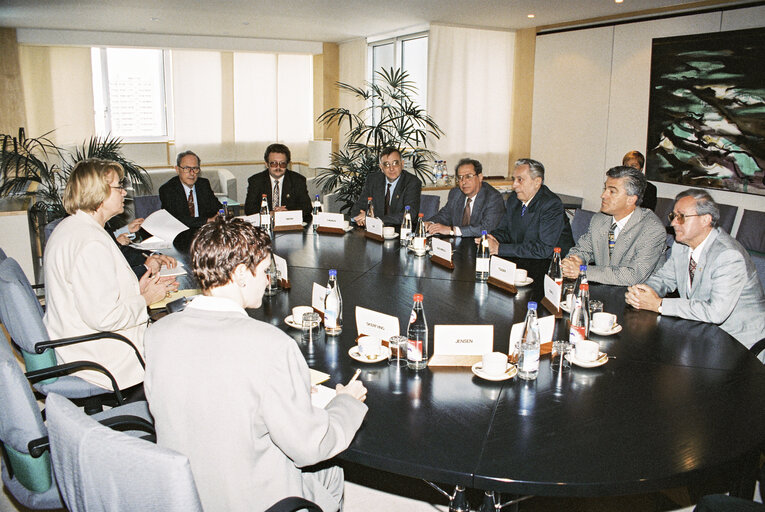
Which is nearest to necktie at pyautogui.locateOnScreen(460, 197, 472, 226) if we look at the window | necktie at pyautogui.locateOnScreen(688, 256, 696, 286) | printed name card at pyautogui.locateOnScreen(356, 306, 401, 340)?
necktie at pyautogui.locateOnScreen(688, 256, 696, 286)

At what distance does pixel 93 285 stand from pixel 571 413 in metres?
1.83

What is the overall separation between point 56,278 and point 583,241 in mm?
2827

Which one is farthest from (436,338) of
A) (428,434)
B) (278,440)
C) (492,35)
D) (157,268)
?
(492,35)

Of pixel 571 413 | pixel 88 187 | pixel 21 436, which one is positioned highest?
pixel 88 187

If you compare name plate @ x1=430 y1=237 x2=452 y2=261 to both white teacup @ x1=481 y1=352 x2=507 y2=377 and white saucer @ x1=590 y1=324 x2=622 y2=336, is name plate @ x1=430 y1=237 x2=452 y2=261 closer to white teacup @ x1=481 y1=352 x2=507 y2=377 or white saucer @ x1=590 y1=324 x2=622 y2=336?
white saucer @ x1=590 y1=324 x2=622 y2=336

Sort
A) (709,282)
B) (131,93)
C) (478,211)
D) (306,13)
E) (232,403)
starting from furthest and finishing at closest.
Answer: (131,93) → (306,13) → (478,211) → (709,282) → (232,403)

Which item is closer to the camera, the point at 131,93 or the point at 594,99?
the point at 594,99

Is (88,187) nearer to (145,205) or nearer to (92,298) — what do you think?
(92,298)

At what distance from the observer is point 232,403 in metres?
1.46

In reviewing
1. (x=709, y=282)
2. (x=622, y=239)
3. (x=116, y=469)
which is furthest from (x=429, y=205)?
(x=116, y=469)

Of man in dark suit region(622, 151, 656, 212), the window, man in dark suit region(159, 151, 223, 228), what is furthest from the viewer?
the window

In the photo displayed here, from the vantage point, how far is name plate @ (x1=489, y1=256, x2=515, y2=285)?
3.07 metres

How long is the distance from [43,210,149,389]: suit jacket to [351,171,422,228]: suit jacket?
2.93 meters

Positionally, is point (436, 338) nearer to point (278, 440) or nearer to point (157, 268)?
point (278, 440)
